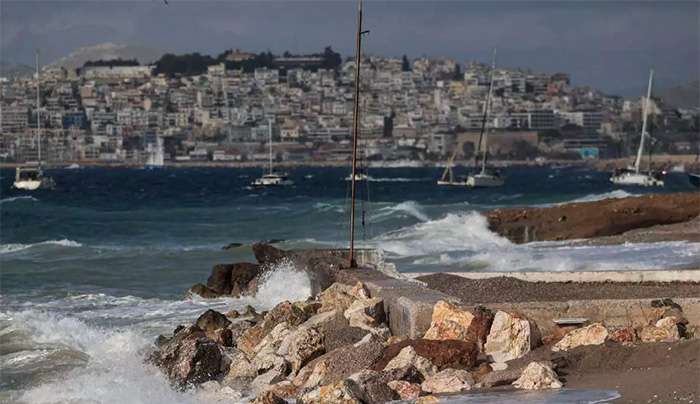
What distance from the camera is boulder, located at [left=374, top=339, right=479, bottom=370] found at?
12.4m

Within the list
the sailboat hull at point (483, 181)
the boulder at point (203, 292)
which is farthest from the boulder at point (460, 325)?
the sailboat hull at point (483, 181)

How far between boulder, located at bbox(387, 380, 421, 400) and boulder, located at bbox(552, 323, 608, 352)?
1.60 metres

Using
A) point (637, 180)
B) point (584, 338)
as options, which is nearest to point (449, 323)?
point (584, 338)

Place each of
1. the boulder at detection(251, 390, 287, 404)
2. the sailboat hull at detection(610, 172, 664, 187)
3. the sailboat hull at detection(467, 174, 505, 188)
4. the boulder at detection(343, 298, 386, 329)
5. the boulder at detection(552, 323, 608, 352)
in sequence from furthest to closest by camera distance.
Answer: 1. the sailboat hull at detection(610, 172, 664, 187)
2. the sailboat hull at detection(467, 174, 505, 188)
3. the boulder at detection(343, 298, 386, 329)
4. the boulder at detection(552, 323, 608, 352)
5. the boulder at detection(251, 390, 287, 404)

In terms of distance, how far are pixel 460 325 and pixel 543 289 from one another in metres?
3.75

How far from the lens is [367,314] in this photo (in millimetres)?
15070

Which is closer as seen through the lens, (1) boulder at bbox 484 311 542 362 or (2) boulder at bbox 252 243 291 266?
(1) boulder at bbox 484 311 542 362

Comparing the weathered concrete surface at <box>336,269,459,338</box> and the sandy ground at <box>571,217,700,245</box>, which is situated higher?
the weathered concrete surface at <box>336,269,459,338</box>

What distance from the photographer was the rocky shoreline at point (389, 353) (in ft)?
Result: 38.3

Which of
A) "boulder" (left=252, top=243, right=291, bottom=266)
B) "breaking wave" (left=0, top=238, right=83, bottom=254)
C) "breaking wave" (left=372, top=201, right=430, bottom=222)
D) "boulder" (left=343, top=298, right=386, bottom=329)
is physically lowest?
"breaking wave" (left=372, top=201, right=430, bottom=222)

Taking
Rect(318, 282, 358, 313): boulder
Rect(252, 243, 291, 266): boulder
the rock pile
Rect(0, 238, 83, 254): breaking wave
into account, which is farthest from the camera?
Rect(0, 238, 83, 254): breaking wave

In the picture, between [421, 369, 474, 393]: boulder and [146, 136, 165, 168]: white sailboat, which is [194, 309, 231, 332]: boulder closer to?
[421, 369, 474, 393]: boulder

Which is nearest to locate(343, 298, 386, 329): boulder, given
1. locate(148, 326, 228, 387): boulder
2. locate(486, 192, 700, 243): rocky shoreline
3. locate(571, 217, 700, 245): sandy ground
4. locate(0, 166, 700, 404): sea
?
locate(148, 326, 228, 387): boulder

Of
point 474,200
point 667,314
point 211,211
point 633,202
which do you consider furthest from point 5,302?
point 474,200
